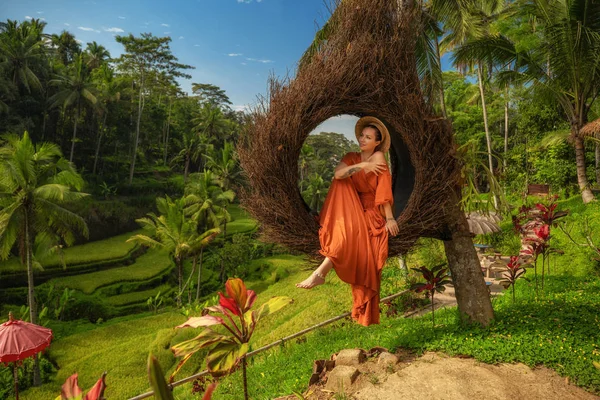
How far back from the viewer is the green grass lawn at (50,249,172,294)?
1873 cm

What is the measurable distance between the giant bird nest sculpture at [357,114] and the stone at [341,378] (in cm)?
163

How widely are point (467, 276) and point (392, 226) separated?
2.03 metres

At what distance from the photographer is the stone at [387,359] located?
3.66m

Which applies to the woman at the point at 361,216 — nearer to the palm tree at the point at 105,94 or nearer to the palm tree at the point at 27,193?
the palm tree at the point at 27,193

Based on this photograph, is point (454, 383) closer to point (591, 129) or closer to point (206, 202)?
point (591, 129)

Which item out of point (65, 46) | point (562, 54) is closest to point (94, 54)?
point (65, 46)

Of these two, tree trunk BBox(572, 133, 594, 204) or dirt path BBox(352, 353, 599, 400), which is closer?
dirt path BBox(352, 353, 599, 400)

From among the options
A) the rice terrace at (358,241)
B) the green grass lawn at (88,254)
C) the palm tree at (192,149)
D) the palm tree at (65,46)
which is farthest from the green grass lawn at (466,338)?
the palm tree at (65,46)

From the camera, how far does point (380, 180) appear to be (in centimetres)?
221

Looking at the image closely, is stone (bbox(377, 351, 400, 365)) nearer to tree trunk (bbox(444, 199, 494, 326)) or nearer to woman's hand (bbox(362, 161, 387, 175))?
tree trunk (bbox(444, 199, 494, 326))

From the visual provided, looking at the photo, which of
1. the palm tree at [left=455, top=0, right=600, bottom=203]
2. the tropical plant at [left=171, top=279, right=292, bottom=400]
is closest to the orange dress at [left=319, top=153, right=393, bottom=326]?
the tropical plant at [left=171, top=279, right=292, bottom=400]

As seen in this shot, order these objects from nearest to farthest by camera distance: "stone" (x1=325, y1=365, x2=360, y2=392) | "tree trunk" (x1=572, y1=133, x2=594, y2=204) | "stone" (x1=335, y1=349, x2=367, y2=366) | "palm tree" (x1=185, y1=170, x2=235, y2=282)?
1. "stone" (x1=325, y1=365, x2=360, y2=392)
2. "stone" (x1=335, y1=349, x2=367, y2=366)
3. "tree trunk" (x1=572, y1=133, x2=594, y2=204)
4. "palm tree" (x1=185, y1=170, x2=235, y2=282)

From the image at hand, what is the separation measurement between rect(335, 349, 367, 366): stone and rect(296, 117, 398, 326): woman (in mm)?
1736

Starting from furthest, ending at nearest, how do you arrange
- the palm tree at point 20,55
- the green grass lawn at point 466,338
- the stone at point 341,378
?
the palm tree at point 20,55 → the green grass lawn at point 466,338 → the stone at point 341,378
